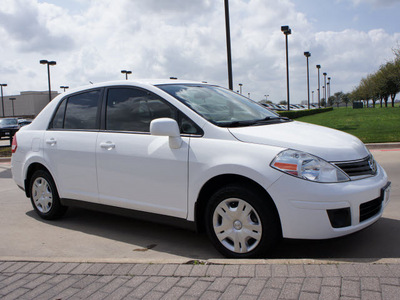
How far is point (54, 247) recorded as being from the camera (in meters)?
4.66

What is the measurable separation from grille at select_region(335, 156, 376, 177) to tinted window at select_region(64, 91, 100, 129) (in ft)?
9.25

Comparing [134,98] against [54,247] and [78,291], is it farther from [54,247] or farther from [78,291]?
[78,291]

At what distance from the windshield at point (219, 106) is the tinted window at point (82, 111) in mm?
985

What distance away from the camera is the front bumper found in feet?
11.5

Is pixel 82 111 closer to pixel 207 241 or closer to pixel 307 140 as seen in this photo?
pixel 207 241

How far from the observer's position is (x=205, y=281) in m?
3.20

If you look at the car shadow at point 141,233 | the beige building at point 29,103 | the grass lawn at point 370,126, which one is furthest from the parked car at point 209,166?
the beige building at point 29,103

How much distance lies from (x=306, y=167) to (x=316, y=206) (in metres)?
0.33

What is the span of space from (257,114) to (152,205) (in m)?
1.52

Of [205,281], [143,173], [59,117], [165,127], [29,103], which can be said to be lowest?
[205,281]

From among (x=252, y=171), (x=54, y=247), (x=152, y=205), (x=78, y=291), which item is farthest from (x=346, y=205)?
(x=54, y=247)

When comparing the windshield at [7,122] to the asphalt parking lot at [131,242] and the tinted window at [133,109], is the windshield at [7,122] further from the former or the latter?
the tinted window at [133,109]

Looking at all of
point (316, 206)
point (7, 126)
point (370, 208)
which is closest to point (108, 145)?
point (316, 206)

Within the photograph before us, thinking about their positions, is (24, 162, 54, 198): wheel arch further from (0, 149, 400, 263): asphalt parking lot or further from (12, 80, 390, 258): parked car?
(0, 149, 400, 263): asphalt parking lot
